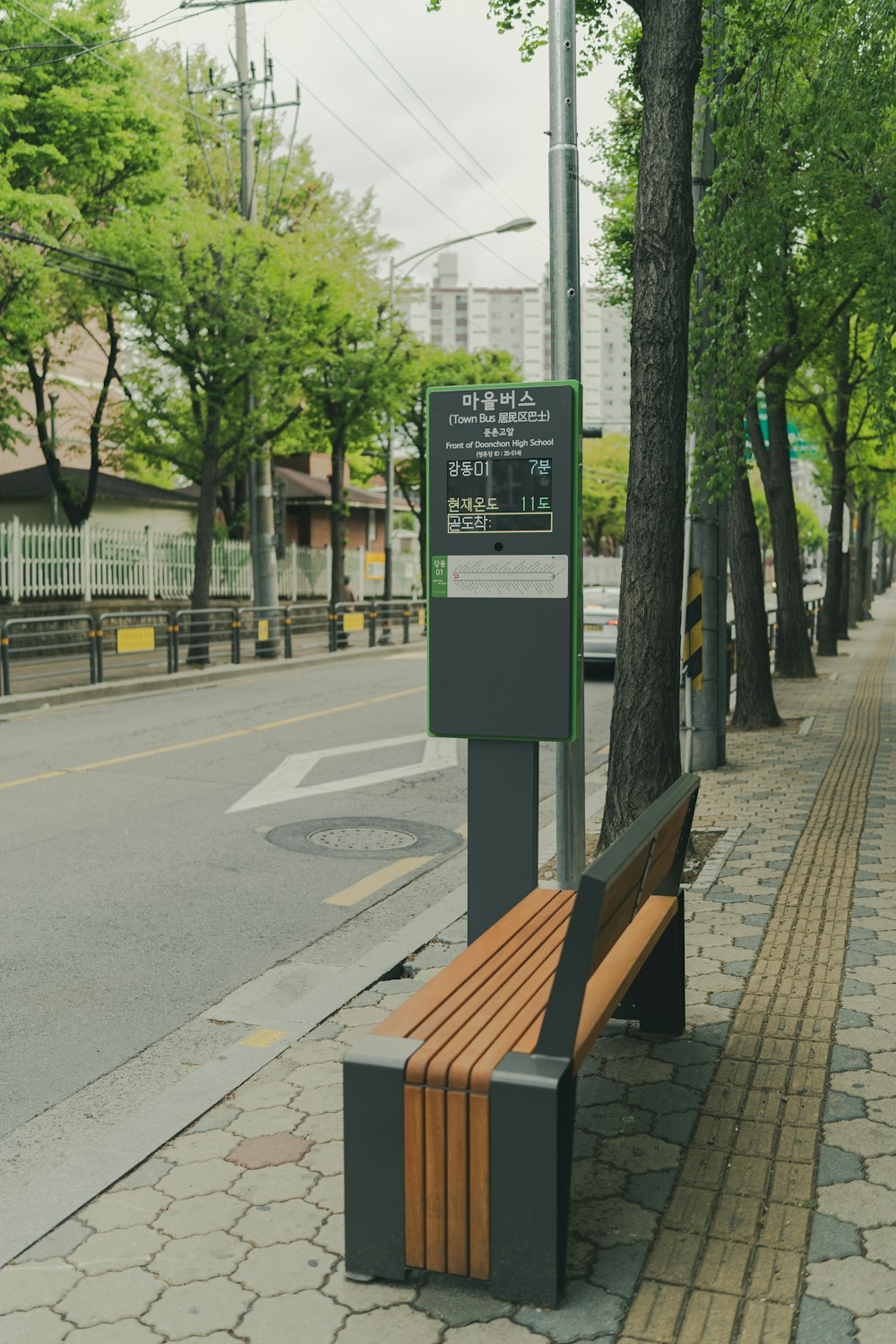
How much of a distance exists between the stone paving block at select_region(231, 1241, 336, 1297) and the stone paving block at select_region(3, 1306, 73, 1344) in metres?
0.43

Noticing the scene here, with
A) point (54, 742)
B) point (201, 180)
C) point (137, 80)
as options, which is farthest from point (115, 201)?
point (54, 742)

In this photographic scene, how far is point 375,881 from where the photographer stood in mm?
7664

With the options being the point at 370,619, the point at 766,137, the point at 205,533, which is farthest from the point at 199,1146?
the point at 370,619

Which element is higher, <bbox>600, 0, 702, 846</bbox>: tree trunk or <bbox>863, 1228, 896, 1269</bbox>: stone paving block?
<bbox>600, 0, 702, 846</bbox>: tree trunk

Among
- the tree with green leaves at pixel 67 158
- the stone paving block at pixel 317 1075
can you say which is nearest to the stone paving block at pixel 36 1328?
the stone paving block at pixel 317 1075

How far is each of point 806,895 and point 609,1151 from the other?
3.38 meters

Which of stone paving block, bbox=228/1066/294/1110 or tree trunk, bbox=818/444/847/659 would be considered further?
tree trunk, bbox=818/444/847/659

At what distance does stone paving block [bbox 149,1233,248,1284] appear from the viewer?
323 centimetres

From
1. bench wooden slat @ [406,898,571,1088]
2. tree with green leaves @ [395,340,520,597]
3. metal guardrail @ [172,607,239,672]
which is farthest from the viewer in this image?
tree with green leaves @ [395,340,520,597]

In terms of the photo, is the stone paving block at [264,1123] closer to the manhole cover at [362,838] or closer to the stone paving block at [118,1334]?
the stone paving block at [118,1334]

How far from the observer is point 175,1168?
12.6 ft

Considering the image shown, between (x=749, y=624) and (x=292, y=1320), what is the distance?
12344 mm

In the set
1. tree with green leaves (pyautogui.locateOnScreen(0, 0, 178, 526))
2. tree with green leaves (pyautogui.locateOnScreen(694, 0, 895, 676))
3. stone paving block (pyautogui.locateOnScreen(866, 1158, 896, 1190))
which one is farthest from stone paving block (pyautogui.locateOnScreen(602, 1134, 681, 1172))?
tree with green leaves (pyautogui.locateOnScreen(0, 0, 178, 526))

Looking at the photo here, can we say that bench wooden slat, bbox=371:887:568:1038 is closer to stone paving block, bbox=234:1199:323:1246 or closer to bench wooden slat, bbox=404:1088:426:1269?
bench wooden slat, bbox=404:1088:426:1269
